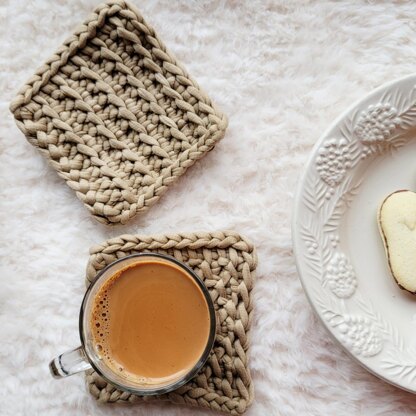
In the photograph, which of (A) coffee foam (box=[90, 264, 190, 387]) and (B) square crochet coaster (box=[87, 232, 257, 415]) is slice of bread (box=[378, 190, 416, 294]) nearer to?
(B) square crochet coaster (box=[87, 232, 257, 415])

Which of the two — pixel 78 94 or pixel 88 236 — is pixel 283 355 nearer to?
pixel 88 236

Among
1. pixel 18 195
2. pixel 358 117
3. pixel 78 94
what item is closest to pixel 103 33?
pixel 78 94

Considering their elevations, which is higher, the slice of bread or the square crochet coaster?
the slice of bread

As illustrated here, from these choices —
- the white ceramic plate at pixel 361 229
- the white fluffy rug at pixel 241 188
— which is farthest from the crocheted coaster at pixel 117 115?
the white ceramic plate at pixel 361 229

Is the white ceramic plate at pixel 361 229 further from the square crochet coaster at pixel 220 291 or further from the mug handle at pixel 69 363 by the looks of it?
the mug handle at pixel 69 363

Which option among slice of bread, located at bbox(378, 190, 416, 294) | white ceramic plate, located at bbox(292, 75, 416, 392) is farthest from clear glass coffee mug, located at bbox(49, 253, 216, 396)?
slice of bread, located at bbox(378, 190, 416, 294)

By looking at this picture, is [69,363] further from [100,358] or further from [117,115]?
[117,115]

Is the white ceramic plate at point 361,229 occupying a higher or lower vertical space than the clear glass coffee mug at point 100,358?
higher
